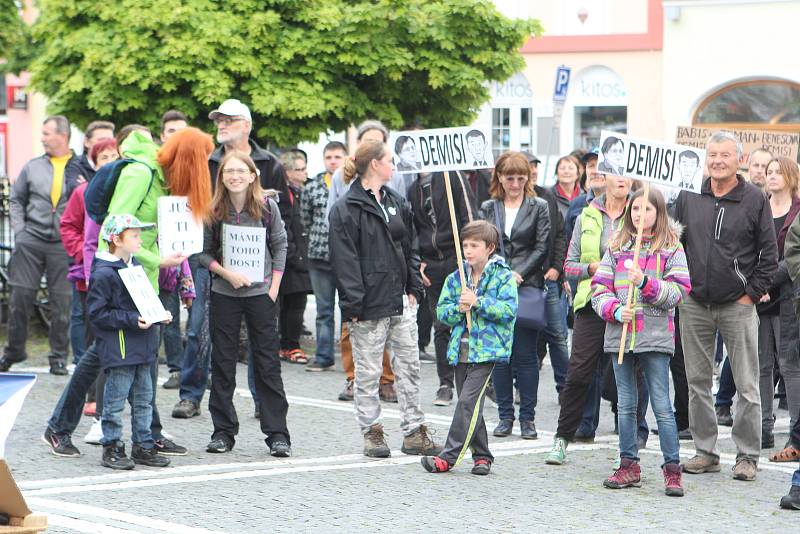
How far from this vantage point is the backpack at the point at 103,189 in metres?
8.88

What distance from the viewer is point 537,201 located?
10570 mm

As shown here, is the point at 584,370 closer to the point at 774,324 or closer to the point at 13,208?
the point at 774,324

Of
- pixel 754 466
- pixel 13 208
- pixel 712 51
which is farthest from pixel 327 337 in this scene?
pixel 712 51

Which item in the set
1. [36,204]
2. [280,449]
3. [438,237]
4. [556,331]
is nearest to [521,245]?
[556,331]

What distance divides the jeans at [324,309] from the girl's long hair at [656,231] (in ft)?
17.3

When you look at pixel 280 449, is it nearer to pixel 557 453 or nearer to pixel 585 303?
pixel 557 453

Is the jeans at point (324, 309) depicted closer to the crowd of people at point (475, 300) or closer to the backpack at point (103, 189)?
the crowd of people at point (475, 300)

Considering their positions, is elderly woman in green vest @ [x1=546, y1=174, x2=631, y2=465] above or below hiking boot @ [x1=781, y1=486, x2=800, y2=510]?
above

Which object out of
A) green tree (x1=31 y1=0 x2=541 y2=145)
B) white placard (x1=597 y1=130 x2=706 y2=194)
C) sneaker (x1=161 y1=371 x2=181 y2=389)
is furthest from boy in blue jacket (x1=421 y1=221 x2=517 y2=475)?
green tree (x1=31 y1=0 x2=541 y2=145)

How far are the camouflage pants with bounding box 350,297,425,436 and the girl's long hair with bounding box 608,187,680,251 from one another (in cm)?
156

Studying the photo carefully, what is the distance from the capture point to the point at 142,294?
8641mm

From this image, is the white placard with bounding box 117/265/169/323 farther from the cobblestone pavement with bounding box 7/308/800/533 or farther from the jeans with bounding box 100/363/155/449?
the cobblestone pavement with bounding box 7/308/800/533

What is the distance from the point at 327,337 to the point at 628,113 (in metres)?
18.8

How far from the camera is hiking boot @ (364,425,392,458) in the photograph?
9.23 meters
